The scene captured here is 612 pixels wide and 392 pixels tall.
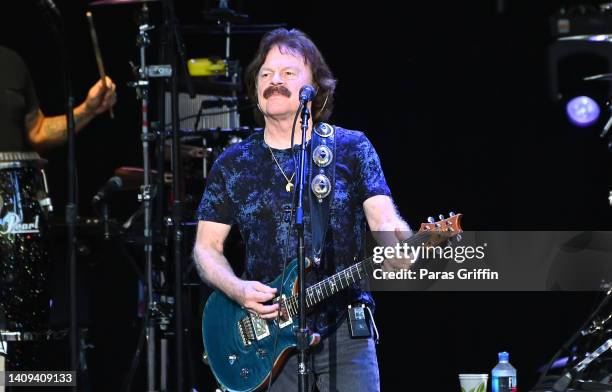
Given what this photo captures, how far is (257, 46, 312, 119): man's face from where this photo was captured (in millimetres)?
4312

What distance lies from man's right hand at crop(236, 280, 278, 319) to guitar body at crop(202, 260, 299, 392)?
11 centimetres

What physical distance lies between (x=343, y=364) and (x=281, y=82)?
1262mm

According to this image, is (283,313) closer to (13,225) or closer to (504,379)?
(504,379)

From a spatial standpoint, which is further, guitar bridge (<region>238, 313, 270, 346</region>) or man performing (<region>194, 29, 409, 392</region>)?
guitar bridge (<region>238, 313, 270, 346</region>)

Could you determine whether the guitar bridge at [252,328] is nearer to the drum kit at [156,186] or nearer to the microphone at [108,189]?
the drum kit at [156,186]

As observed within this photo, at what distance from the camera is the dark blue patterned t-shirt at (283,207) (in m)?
4.15

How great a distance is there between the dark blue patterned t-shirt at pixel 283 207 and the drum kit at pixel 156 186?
2.86 ft

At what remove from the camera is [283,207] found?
167 inches

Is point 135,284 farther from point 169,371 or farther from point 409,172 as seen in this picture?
→ point 409,172

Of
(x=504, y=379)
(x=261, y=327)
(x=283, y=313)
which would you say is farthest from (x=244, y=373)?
(x=504, y=379)

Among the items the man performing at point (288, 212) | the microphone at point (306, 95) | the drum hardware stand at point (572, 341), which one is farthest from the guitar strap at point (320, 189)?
the drum hardware stand at point (572, 341)

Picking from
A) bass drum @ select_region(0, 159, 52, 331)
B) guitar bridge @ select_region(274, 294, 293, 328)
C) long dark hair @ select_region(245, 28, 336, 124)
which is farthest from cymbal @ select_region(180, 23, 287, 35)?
guitar bridge @ select_region(274, 294, 293, 328)

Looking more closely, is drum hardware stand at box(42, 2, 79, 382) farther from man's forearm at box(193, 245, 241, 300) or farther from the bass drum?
the bass drum

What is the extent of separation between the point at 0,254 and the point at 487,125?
3.27 meters
